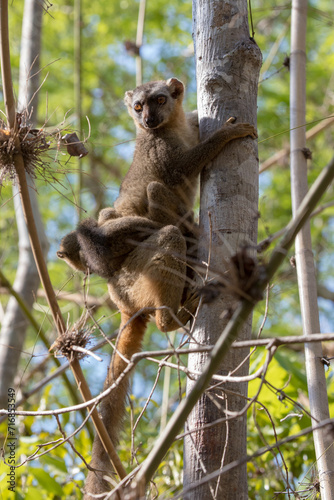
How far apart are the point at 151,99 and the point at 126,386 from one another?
3.17m

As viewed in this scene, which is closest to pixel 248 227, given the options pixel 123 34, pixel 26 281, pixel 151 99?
pixel 151 99

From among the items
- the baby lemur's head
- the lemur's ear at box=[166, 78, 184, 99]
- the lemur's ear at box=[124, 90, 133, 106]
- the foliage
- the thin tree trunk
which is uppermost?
the foliage

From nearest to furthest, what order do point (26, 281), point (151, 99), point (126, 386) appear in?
point (126, 386) < point (151, 99) < point (26, 281)

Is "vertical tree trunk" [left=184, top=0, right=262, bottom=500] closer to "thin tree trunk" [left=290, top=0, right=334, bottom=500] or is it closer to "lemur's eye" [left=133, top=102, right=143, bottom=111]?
"thin tree trunk" [left=290, top=0, right=334, bottom=500]

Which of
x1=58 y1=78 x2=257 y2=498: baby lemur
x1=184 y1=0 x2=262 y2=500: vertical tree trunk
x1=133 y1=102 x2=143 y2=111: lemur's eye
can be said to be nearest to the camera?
x1=184 y1=0 x2=262 y2=500: vertical tree trunk

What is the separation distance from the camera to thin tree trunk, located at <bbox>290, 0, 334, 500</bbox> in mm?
3502

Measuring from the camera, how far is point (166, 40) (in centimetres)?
1330

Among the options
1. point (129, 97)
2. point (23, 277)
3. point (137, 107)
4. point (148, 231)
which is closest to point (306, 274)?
point (148, 231)

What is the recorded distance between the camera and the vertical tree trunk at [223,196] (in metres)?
3.05

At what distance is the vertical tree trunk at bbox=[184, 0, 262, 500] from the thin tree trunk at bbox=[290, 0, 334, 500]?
0.46 m

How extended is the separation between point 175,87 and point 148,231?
246 cm

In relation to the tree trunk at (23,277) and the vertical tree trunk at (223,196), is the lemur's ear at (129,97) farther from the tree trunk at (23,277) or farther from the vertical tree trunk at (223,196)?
the vertical tree trunk at (223,196)

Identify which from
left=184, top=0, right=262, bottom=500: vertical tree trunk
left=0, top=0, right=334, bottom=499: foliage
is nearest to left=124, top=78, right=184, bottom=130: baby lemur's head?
left=184, top=0, right=262, bottom=500: vertical tree trunk

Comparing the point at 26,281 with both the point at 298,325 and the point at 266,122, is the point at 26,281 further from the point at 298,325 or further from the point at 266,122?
the point at 298,325
